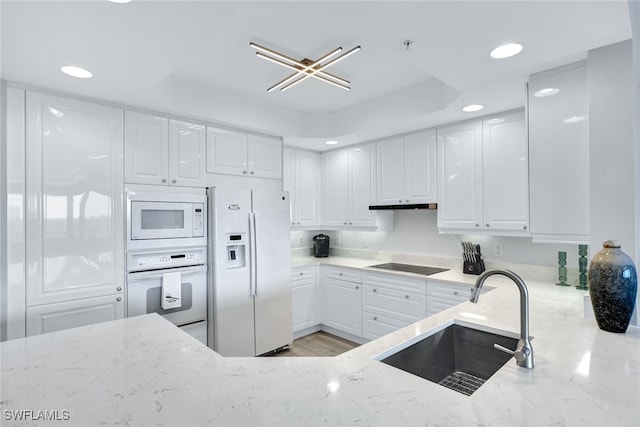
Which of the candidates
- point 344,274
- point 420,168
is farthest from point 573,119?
point 344,274

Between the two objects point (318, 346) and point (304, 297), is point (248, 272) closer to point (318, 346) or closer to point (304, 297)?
point (304, 297)

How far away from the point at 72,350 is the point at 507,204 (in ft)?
9.83

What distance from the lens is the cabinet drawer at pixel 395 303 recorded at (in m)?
2.98

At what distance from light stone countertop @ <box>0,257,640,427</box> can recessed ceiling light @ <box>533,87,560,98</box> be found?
143 centimetres

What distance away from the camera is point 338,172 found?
4.10 m

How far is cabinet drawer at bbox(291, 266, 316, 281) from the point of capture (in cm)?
360

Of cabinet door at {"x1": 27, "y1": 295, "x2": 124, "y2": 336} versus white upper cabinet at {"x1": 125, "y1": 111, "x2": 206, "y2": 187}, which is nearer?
cabinet door at {"x1": 27, "y1": 295, "x2": 124, "y2": 336}

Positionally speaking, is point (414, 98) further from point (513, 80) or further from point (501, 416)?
point (501, 416)

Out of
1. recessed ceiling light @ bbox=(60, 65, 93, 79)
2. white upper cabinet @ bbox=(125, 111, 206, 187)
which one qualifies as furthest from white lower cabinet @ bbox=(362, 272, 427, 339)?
recessed ceiling light @ bbox=(60, 65, 93, 79)

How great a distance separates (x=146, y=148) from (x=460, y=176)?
2.77 m

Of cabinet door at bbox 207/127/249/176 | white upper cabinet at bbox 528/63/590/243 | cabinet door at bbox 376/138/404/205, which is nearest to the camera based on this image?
white upper cabinet at bbox 528/63/590/243

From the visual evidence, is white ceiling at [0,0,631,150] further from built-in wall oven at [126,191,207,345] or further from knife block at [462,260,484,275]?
knife block at [462,260,484,275]

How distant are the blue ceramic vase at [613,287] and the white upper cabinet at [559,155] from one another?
53 centimetres

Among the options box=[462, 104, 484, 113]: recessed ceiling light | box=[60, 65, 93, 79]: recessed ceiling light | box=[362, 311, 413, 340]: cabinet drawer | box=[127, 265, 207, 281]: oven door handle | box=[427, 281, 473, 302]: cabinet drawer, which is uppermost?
box=[60, 65, 93, 79]: recessed ceiling light
